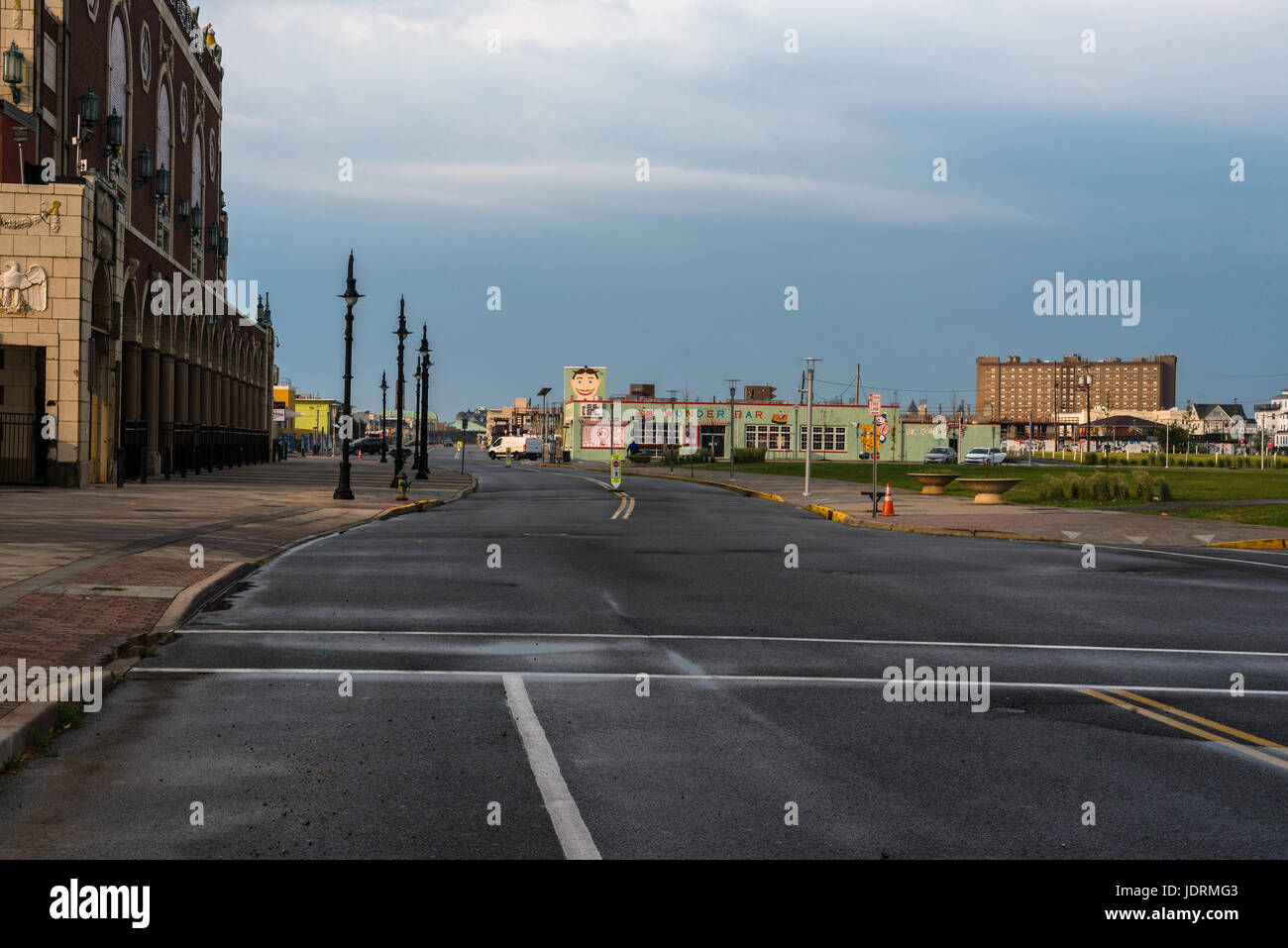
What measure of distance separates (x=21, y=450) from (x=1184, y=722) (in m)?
35.4

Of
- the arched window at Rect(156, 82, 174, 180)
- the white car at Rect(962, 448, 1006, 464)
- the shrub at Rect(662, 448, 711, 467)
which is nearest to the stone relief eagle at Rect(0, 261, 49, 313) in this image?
the arched window at Rect(156, 82, 174, 180)

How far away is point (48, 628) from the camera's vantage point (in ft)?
35.9

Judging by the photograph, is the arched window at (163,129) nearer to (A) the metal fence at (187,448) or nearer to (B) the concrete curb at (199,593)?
(A) the metal fence at (187,448)

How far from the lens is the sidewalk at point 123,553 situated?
1088 centimetres

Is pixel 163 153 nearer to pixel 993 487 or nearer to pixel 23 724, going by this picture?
pixel 993 487

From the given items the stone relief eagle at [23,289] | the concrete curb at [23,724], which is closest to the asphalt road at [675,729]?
the concrete curb at [23,724]

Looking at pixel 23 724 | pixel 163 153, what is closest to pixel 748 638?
pixel 23 724

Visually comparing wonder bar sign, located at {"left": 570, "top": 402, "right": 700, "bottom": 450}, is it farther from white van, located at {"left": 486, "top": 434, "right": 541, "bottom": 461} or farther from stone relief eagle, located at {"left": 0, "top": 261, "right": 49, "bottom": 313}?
stone relief eagle, located at {"left": 0, "top": 261, "right": 49, "bottom": 313}

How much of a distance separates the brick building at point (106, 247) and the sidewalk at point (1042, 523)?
22333 mm

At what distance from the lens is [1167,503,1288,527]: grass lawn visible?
30.8m

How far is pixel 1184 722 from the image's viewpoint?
8469 mm
